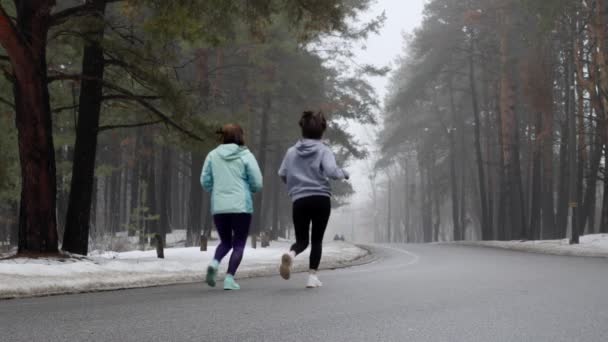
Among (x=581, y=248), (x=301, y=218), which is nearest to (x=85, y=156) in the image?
(x=301, y=218)

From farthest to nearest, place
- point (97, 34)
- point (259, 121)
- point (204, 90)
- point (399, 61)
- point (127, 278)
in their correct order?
point (399, 61), point (259, 121), point (204, 90), point (97, 34), point (127, 278)

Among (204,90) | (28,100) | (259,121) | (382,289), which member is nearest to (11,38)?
(28,100)

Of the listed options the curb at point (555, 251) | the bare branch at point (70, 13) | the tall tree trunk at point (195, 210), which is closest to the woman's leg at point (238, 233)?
the bare branch at point (70, 13)

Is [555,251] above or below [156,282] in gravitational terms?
below

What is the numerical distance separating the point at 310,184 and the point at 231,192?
0.95 meters

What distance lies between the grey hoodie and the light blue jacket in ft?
1.34

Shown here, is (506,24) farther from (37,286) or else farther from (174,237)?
(37,286)

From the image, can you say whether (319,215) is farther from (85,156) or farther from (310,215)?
(85,156)

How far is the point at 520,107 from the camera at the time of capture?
1385 inches

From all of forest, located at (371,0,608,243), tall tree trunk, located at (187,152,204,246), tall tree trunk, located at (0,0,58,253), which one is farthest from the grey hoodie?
tall tree trunk, located at (187,152,204,246)

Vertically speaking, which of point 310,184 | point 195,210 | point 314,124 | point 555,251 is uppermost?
point 314,124

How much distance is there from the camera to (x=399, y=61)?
60.2m

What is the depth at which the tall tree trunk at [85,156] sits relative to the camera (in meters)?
12.2

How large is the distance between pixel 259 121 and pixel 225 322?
104 feet
